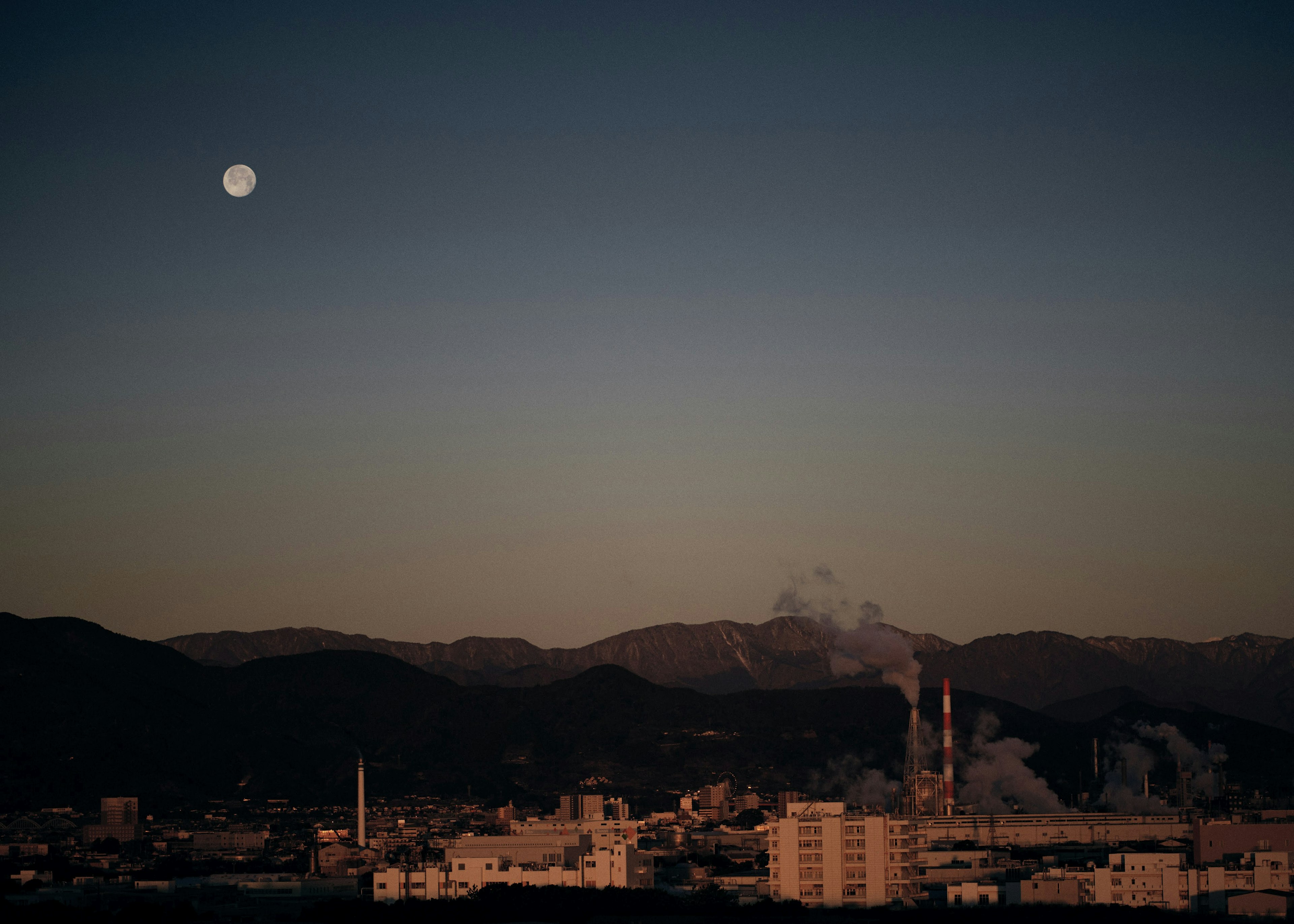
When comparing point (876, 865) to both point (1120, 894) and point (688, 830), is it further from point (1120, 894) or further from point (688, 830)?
point (688, 830)

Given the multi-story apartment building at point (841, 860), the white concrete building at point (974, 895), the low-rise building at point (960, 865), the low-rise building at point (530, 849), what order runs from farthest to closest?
the low-rise building at point (530, 849) < the low-rise building at point (960, 865) < the white concrete building at point (974, 895) < the multi-story apartment building at point (841, 860)

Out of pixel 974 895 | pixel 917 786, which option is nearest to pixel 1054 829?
pixel 917 786

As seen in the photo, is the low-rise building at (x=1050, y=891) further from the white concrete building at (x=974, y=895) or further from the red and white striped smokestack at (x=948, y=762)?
the red and white striped smokestack at (x=948, y=762)

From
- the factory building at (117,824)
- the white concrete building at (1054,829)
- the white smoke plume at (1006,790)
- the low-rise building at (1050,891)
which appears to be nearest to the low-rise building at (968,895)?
the low-rise building at (1050,891)

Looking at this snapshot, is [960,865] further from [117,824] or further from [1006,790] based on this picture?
[117,824]

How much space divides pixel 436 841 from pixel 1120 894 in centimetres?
8479

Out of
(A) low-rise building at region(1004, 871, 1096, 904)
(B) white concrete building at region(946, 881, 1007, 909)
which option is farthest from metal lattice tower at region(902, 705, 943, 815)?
(B) white concrete building at region(946, 881, 1007, 909)

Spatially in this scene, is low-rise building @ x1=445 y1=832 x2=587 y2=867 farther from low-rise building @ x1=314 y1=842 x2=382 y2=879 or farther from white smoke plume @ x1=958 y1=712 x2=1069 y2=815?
white smoke plume @ x1=958 y1=712 x2=1069 y2=815

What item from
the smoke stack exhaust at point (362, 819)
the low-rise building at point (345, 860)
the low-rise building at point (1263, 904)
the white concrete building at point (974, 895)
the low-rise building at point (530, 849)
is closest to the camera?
the low-rise building at point (1263, 904)

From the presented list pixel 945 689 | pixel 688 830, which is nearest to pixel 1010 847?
pixel 945 689

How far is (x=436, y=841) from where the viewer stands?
Answer: 162625 mm

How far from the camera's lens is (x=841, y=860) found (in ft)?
268

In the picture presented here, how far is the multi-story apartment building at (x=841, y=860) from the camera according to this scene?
81.2 meters

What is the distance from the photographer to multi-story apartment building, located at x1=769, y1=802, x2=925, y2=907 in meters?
81.2
